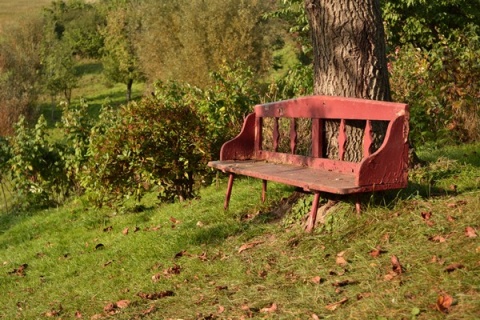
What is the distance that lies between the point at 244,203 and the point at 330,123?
1465mm

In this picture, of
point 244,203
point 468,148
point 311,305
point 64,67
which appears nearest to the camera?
point 311,305

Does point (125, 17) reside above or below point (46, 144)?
above

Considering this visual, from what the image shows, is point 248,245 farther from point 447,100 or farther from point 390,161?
point 447,100

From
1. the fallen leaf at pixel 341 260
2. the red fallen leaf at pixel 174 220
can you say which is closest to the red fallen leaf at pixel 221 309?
the fallen leaf at pixel 341 260

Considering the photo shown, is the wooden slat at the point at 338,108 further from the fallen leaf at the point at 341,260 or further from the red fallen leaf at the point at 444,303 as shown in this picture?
the red fallen leaf at the point at 444,303

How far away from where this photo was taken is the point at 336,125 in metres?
6.73

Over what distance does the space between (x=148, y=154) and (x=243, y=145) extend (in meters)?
1.97

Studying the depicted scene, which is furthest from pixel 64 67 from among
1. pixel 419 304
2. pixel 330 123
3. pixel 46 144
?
pixel 419 304

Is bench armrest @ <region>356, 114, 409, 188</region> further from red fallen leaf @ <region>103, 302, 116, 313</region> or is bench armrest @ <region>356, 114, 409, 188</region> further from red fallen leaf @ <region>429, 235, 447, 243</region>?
red fallen leaf @ <region>103, 302, 116, 313</region>

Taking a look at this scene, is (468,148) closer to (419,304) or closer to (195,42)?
(419,304)

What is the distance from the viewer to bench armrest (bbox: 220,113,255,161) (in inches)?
309

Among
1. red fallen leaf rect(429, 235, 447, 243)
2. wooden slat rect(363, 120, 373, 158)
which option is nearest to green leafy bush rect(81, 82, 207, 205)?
wooden slat rect(363, 120, 373, 158)

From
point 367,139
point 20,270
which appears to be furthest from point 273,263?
point 20,270

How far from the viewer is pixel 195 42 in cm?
3384
